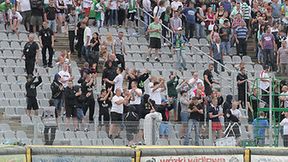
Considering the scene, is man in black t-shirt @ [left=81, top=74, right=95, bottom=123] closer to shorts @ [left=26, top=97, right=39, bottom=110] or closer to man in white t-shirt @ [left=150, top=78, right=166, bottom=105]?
shorts @ [left=26, top=97, right=39, bottom=110]

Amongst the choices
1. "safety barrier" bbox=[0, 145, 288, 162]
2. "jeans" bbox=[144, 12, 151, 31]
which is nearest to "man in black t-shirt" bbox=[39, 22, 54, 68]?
"jeans" bbox=[144, 12, 151, 31]

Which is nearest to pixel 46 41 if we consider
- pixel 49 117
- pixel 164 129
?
pixel 49 117

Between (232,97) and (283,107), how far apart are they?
1.63m

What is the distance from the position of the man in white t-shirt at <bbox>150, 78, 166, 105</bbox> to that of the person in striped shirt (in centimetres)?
602

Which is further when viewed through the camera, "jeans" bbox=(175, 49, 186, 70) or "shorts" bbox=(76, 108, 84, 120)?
"jeans" bbox=(175, 49, 186, 70)

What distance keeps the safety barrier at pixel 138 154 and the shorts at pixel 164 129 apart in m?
5.47

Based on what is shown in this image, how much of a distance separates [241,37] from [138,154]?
18.3 m

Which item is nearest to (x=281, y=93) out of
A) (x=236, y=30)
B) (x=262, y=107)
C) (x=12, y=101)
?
(x=262, y=107)

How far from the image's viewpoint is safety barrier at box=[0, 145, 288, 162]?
63.4 feet

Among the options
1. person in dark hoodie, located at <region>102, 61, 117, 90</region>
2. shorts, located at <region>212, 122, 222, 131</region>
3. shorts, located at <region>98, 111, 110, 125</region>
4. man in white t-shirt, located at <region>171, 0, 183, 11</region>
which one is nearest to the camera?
shorts, located at <region>212, 122, 222, 131</region>

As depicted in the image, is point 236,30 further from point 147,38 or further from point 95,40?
point 95,40

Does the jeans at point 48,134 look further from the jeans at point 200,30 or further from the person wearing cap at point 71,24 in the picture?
the jeans at point 200,30

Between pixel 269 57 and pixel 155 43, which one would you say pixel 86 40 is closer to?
pixel 155 43

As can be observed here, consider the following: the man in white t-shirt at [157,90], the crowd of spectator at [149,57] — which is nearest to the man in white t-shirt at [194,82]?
the crowd of spectator at [149,57]
